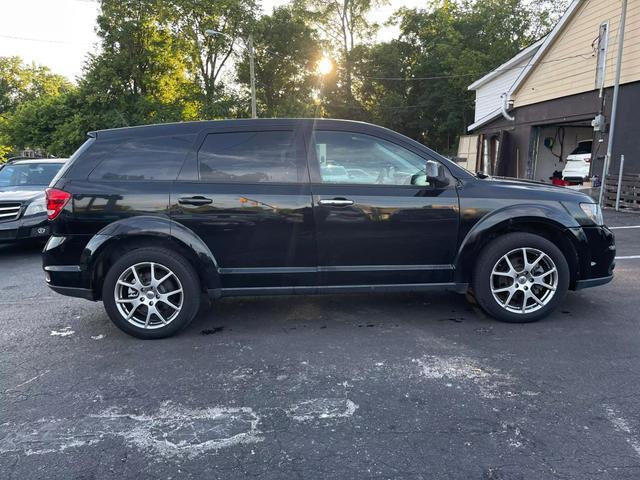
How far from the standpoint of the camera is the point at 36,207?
7582mm

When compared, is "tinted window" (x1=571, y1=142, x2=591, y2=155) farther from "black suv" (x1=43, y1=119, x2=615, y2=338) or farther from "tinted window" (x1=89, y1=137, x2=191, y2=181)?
"tinted window" (x1=89, y1=137, x2=191, y2=181)

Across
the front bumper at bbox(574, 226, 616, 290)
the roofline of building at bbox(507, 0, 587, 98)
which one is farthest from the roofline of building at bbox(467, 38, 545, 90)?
the front bumper at bbox(574, 226, 616, 290)

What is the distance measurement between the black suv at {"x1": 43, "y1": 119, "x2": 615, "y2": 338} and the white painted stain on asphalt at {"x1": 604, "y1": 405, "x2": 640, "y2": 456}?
145 centimetres

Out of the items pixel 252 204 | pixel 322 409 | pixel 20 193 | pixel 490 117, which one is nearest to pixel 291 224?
pixel 252 204

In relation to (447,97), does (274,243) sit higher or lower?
lower

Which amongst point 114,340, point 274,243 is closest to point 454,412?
point 274,243

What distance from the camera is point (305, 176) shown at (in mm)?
3994

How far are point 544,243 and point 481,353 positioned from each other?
1.25 meters

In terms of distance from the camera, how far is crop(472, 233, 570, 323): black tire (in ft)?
Result: 13.3

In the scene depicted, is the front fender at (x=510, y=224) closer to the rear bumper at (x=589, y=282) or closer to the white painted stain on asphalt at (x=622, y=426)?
the rear bumper at (x=589, y=282)

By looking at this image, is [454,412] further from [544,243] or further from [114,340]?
[114,340]

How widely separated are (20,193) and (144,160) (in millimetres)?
5200

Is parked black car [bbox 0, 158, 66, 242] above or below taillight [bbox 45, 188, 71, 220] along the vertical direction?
below

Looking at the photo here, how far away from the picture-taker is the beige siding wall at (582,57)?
12172 millimetres
